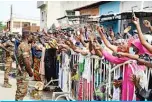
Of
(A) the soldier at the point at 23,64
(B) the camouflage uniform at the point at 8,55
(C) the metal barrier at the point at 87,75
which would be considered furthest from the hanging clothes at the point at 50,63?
(A) the soldier at the point at 23,64

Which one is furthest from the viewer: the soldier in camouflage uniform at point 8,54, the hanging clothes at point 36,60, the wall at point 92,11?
the wall at point 92,11

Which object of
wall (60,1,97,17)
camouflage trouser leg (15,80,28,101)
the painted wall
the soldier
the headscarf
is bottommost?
camouflage trouser leg (15,80,28,101)

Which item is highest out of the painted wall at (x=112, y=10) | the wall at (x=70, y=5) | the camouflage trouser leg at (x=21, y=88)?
the wall at (x=70, y=5)

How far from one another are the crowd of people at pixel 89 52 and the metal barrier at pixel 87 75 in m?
0.12

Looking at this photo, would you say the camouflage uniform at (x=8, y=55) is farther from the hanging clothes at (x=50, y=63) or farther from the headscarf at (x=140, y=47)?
the headscarf at (x=140, y=47)

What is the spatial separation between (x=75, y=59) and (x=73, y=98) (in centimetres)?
86

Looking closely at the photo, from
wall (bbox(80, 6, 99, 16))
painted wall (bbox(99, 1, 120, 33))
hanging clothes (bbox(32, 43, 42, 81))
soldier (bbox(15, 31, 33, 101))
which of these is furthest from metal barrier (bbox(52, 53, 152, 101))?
wall (bbox(80, 6, 99, 16))

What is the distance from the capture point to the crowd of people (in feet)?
17.9

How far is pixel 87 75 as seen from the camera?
768cm

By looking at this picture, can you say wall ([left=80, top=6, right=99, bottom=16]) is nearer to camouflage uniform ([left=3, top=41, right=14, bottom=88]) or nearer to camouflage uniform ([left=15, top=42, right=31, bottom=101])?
camouflage uniform ([left=3, top=41, right=14, bottom=88])

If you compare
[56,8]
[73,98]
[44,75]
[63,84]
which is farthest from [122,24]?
[56,8]

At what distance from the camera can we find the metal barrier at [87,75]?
6.43 m

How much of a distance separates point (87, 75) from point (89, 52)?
430 mm

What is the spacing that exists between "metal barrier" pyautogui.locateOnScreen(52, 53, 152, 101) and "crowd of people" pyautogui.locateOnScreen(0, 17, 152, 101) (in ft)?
0.41
